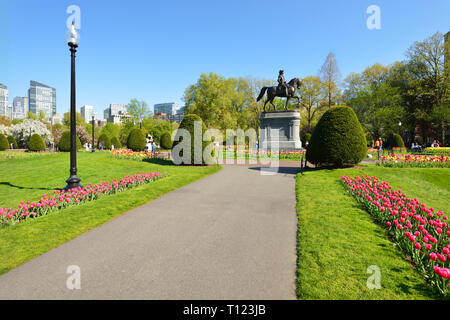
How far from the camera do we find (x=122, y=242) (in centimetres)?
484

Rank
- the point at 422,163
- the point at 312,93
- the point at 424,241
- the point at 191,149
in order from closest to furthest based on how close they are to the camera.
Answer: the point at 424,241 < the point at 422,163 < the point at 191,149 < the point at 312,93

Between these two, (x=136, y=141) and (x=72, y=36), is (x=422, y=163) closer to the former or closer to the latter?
(x=72, y=36)

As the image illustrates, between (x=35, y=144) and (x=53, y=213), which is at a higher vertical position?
(x=35, y=144)

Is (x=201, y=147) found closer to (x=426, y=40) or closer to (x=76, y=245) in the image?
(x=76, y=245)

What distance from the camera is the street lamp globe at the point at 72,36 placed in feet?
27.1

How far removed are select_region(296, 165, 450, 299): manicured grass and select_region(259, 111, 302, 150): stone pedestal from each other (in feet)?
60.2

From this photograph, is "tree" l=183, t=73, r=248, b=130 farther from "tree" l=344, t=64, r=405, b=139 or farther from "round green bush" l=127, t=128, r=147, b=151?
"tree" l=344, t=64, r=405, b=139

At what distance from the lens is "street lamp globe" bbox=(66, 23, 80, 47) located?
8.26 metres

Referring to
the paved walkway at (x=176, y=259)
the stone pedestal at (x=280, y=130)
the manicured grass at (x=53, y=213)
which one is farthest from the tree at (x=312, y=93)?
the paved walkway at (x=176, y=259)

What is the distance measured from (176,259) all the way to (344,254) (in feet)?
9.75

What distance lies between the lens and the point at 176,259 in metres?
4.12

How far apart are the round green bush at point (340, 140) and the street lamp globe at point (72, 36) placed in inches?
482

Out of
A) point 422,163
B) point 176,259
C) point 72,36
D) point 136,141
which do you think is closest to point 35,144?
point 136,141

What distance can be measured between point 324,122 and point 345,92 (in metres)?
39.7
